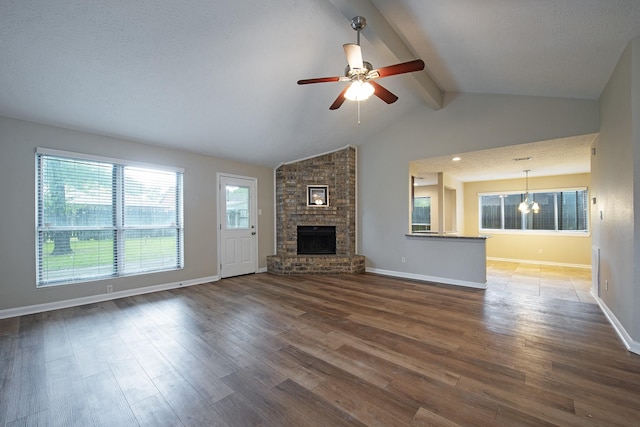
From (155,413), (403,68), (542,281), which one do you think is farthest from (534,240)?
(155,413)

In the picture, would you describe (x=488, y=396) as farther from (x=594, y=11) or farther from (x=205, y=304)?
(x=205, y=304)

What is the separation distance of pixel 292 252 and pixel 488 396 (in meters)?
4.58

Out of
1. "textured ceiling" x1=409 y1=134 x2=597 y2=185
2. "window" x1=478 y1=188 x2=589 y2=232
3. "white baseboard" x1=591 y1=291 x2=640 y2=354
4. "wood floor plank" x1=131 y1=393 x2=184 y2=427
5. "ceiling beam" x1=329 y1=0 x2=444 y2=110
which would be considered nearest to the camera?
"wood floor plank" x1=131 y1=393 x2=184 y2=427

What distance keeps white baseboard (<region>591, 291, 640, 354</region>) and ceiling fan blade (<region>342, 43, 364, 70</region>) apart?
11.7ft

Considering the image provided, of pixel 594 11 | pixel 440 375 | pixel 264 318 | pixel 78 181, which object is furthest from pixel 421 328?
pixel 78 181

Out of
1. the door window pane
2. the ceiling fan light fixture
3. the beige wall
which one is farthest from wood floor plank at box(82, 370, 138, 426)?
the beige wall

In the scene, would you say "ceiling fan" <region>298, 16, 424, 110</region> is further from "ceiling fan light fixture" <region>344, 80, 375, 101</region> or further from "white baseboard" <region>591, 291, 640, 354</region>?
"white baseboard" <region>591, 291, 640, 354</region>

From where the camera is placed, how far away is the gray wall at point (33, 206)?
3.17 m

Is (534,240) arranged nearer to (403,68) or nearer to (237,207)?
(403,68)

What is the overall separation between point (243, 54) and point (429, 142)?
3.63m

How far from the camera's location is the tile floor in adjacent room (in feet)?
13.7

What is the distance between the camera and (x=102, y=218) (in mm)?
3873

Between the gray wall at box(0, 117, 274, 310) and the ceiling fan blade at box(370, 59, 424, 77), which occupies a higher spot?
the ceiling fan blade at box(370, 59, 424, 77)

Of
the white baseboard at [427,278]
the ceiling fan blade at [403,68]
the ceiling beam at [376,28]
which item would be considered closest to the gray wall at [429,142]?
the white baseboard at [427,278]
